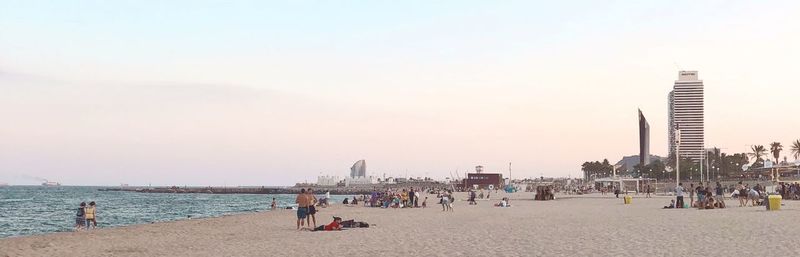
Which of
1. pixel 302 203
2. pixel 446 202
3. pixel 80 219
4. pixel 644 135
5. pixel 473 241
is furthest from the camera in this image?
pixel 644 135

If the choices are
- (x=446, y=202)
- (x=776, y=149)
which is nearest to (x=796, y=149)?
(x=776, y=149)

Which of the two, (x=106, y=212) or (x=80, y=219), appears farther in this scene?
(x=106, y=212)

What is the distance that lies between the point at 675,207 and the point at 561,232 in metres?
16.4

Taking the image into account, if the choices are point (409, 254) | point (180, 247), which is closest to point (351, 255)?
point (409, 254)

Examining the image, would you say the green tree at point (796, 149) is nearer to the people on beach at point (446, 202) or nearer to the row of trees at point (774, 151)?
the row of trees at point (774, 151)

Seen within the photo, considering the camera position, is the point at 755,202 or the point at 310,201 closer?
the point at 310,201

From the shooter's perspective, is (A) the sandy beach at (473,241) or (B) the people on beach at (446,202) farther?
(B) the people on beach at (446,202)

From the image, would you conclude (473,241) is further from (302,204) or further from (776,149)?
(776,149)

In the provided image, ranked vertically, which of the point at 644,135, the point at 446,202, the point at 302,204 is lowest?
the point at 446,202

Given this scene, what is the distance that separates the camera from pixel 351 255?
1448 cm

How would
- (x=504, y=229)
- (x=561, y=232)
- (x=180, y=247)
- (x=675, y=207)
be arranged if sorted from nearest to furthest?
(x=180, y=247) < (x=561, y=232) < (x=504, y=229) < (x=675, y=207)

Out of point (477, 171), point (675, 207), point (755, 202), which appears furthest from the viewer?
point (477, 171)

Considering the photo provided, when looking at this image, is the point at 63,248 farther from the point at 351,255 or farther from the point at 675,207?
the point at 675,207

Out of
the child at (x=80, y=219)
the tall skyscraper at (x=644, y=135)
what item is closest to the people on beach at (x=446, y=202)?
the child at (x=80, y=219)
